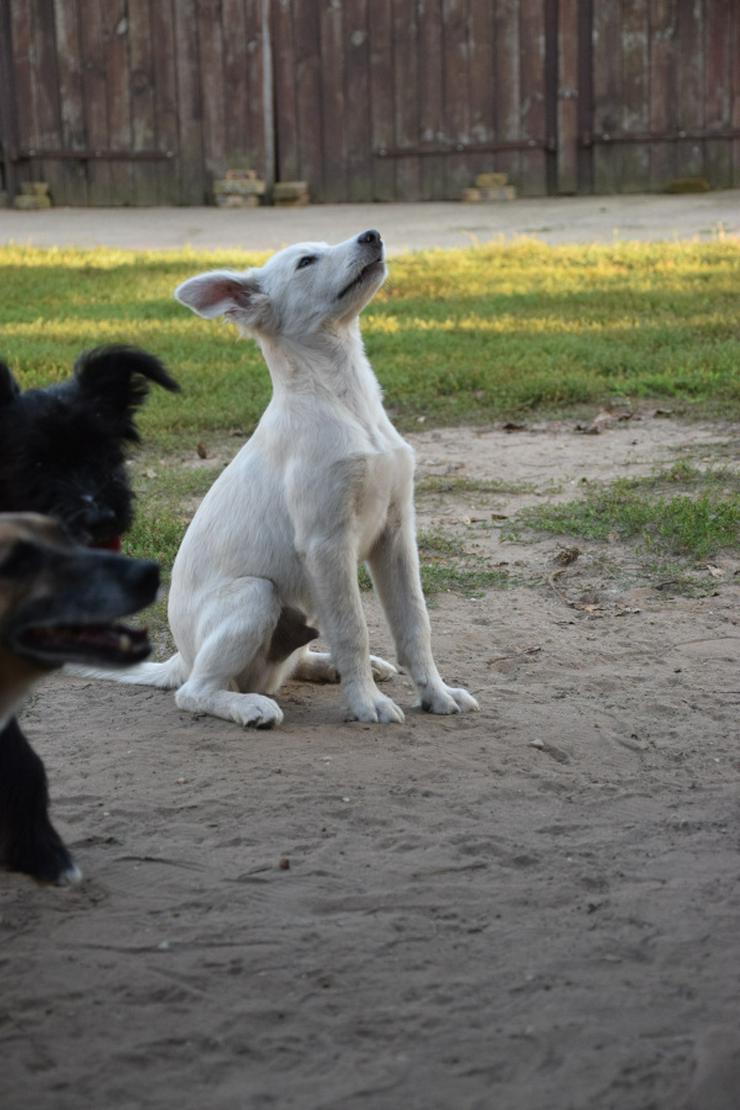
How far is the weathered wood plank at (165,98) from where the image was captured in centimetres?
1644

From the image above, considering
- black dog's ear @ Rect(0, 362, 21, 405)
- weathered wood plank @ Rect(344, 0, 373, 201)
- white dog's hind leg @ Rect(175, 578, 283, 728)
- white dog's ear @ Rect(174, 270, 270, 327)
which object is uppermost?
weathered wood plank @ Rect(344, 0, 373, 201)

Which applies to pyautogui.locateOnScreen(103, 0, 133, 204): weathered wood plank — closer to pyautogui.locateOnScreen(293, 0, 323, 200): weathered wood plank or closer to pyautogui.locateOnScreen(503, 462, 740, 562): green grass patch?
pyautogui.locateOnScreen(293, 0, 323, 200): weathered wood plank

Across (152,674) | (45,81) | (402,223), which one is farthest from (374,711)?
(45,81)

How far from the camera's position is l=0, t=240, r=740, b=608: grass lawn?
22.4 ft

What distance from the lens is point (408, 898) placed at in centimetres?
330

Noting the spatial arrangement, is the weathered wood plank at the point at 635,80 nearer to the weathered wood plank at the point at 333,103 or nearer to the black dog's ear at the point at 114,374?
the weathered wood plank at the point at 333,103

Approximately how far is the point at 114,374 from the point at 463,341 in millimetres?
5696

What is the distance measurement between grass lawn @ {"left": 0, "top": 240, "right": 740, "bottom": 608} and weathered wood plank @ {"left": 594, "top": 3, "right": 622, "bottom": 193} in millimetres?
3491

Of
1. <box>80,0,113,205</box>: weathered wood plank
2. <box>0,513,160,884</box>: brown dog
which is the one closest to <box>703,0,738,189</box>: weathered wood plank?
<box>80,0,113,205</box>: weathered wood plank

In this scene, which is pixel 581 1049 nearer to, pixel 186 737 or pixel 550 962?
pixel 550 962

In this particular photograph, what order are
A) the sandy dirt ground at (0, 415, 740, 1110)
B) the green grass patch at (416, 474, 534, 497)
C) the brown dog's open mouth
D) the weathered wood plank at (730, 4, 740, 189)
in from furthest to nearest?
the weathered wood plank at (730, 4, 740, 189), the green grass patch at (416, 474, 534, 497), the brown dog's open mouth, the sandy dirt ground at (0, 415, 740, 1110)

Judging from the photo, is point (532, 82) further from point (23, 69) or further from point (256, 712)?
point (256, 712)

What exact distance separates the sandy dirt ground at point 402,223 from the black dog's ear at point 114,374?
9.56 metres

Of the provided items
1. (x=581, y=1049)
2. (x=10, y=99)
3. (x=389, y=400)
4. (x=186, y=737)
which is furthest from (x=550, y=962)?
(x=10, y=99)
